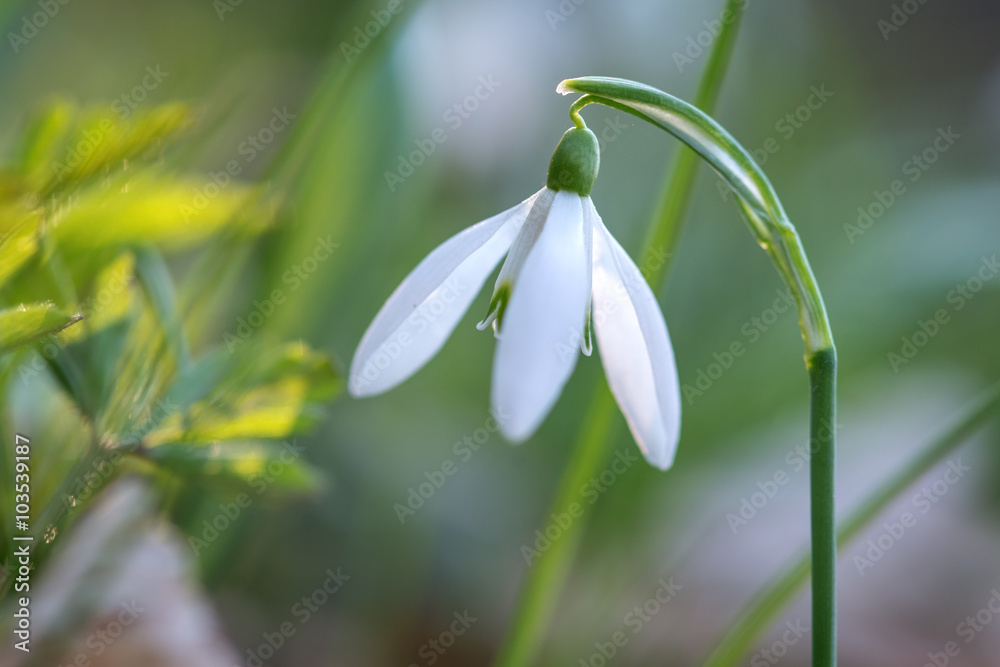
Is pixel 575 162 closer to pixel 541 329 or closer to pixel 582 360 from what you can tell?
pixel 541 329

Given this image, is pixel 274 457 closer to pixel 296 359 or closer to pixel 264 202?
pixel 296 359

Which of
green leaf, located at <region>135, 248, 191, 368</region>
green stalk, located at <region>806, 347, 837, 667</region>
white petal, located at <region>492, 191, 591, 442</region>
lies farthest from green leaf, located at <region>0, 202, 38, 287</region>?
green stalk, located at <region>806, 347, 837, 667</region>

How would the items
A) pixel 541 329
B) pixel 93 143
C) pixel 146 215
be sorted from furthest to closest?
pixel 146 215
pixel 93 143
pixel 541 329

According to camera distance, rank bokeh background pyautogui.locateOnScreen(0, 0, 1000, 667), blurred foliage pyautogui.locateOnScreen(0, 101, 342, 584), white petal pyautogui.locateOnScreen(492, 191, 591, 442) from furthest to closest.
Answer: bokeh background pyautogui.locateOnScreen(0, 0, 1000, 667), blurred foliage pyautogui.locateOnScreen(0, 101, 342, 584), white petal pyautogui.locateOnScreen(492, 191, 591, 442)

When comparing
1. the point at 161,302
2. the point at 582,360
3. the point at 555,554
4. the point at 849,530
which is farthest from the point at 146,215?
the point at 582,360

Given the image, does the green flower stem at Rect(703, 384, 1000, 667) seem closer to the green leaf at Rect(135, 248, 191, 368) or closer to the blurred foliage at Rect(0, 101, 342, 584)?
the blurred foliage at Rect(0, 101, 342, 584)

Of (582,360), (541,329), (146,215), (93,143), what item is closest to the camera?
(541,329)
